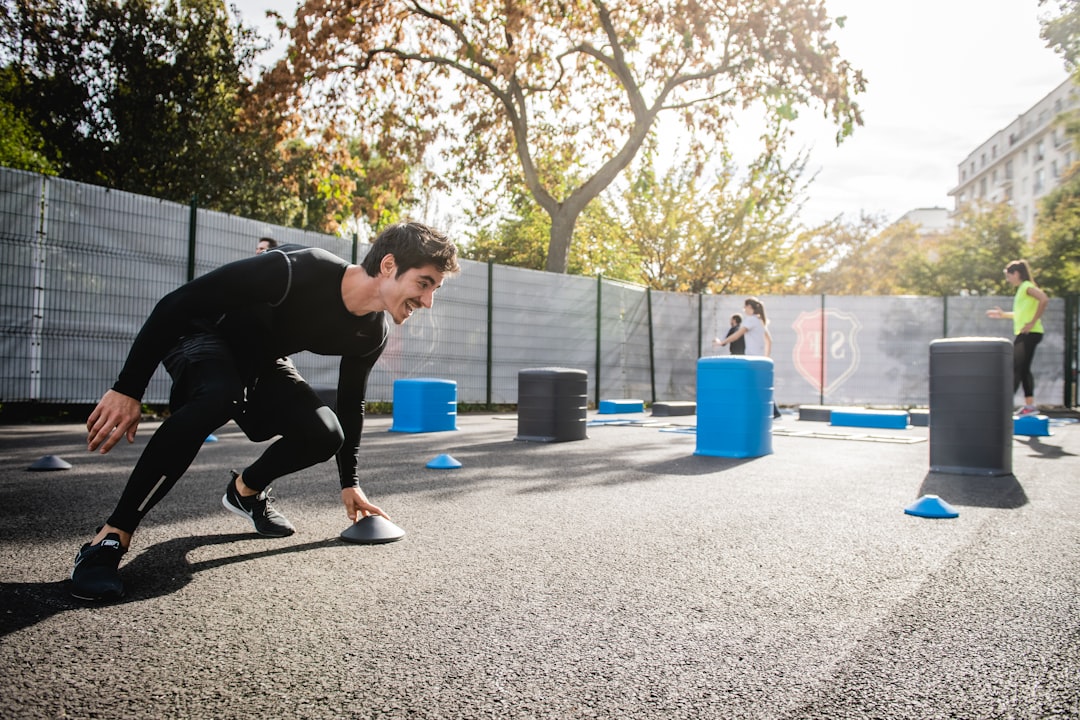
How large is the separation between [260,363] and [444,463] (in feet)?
10.2

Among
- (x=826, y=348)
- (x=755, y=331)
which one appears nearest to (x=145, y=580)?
(x=755, y=331)

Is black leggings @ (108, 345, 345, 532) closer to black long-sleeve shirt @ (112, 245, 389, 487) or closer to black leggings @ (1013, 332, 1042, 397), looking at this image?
black long-sleeve shirt @ (112, 245, 389, 487)

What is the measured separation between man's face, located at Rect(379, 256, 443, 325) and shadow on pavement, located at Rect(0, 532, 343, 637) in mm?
1154

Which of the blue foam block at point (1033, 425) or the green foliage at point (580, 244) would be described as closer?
the blue foam block at point (1033, 425)

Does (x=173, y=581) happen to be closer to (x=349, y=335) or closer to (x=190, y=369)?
(x=190, y=369)

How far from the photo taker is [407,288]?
9.45ft

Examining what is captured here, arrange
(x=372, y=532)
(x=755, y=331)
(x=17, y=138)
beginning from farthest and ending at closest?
(x=17, y=138) → (x=755, y=331) → (x=372, y=532)

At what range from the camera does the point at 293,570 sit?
9.37 ft

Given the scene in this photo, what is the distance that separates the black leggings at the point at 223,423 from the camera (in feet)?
8.34

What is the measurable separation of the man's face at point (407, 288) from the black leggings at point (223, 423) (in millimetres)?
627

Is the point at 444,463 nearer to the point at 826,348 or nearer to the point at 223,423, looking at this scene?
the point at 223,423

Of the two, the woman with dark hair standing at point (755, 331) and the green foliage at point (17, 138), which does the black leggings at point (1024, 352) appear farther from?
the green foliage at point (17, 138)

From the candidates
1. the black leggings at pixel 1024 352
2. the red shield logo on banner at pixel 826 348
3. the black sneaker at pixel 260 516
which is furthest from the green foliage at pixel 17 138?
the black leggings at pixel 1024 352

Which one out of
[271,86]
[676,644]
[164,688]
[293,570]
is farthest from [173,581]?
[271,86]
